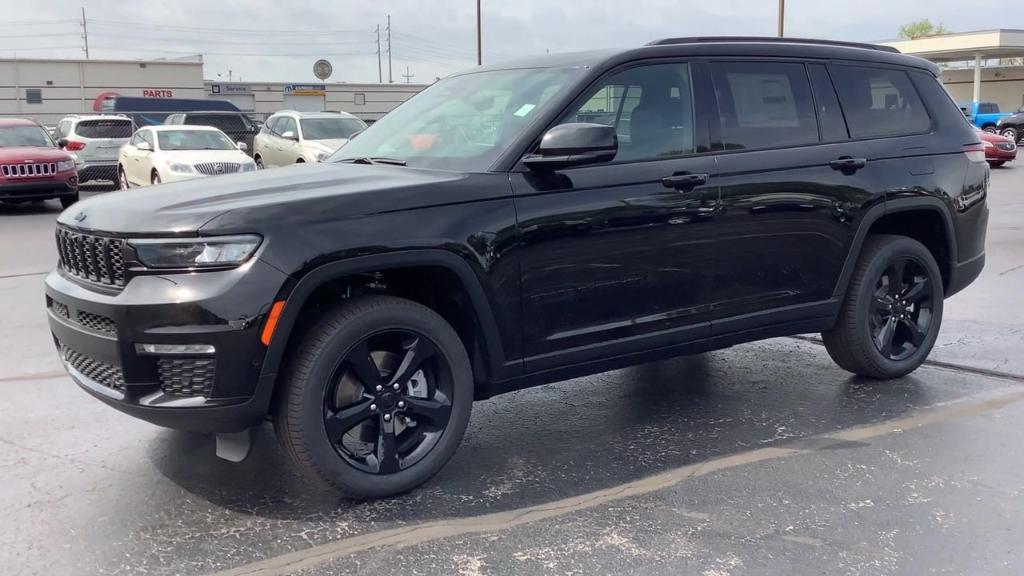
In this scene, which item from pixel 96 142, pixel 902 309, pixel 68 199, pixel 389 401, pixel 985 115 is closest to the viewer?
pixel 389 401

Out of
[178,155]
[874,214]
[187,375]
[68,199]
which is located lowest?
[68,199]

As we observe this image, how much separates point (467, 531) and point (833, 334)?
111 inches

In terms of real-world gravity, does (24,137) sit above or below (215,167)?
above

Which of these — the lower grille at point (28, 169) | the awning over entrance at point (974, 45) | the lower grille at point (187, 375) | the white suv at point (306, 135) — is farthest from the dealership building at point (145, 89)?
the lower grille at point (187, 375)

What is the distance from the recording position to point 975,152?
18.8 ft

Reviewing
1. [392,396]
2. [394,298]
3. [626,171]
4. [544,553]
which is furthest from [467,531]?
[626,171]

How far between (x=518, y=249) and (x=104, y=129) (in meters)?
21.4

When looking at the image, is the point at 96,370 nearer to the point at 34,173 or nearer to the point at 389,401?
the point at 389,401

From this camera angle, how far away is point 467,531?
11.8 ft

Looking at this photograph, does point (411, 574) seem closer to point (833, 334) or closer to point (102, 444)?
point (102, 444)

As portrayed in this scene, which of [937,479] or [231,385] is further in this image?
[937,479]

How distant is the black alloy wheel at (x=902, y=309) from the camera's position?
551 cm

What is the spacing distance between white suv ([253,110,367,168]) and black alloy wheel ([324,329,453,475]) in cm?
1527

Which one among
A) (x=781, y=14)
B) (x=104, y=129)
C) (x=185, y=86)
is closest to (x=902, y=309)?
(x=104, y=129)
